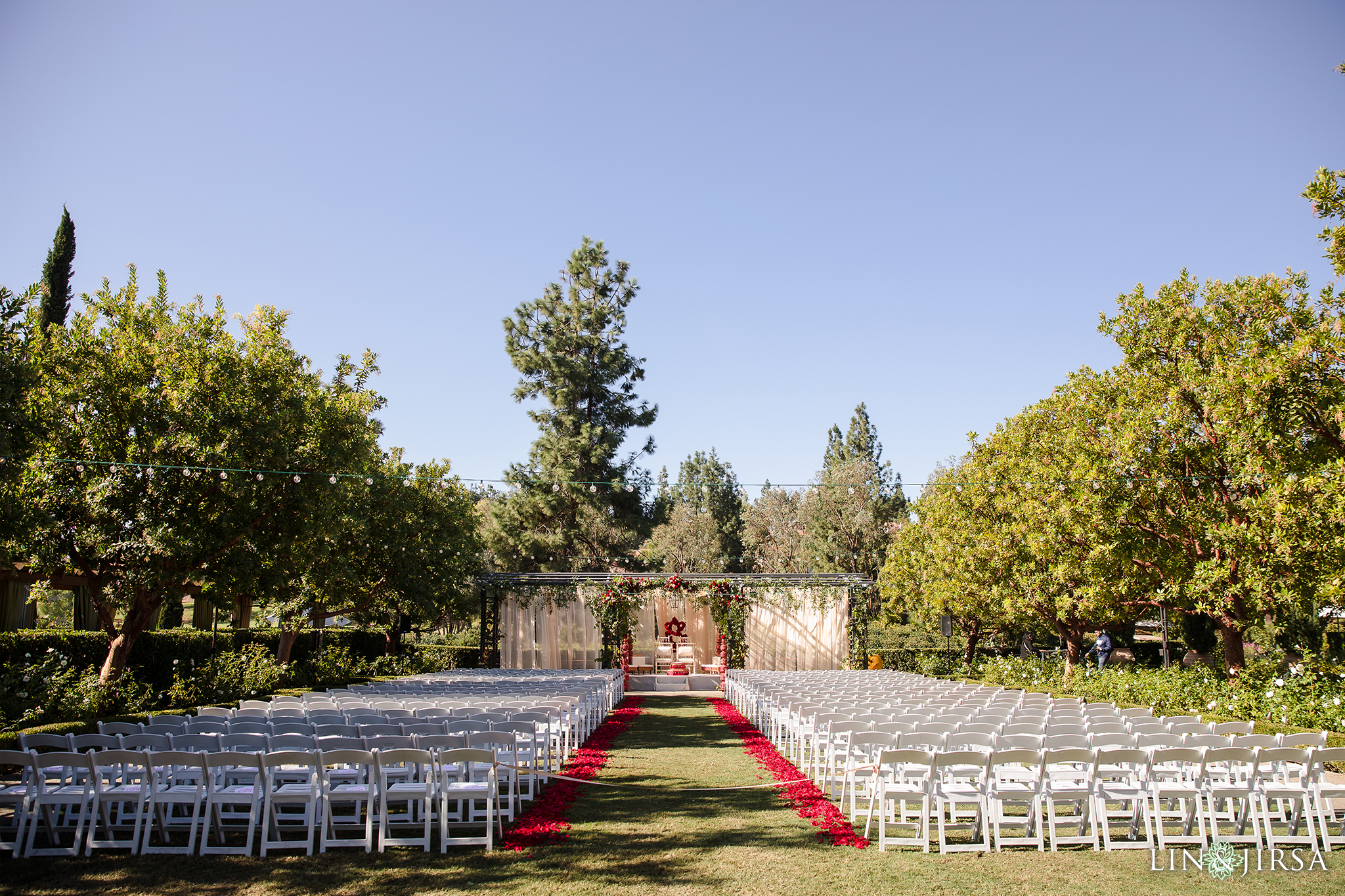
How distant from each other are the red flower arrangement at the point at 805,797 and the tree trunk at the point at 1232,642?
768 centimetres

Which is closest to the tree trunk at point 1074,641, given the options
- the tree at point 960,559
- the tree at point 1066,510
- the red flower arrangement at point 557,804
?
the tree at point 1066,510

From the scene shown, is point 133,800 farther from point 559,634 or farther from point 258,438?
point 559,634

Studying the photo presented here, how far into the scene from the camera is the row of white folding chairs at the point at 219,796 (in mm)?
5887

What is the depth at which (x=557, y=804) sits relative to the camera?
25.1 ft

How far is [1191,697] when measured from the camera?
13.5 meters

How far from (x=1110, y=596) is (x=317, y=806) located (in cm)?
1389

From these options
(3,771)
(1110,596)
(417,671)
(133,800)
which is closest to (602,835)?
(133,800)

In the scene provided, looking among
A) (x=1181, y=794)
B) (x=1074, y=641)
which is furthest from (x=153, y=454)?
(x=1074, y=641)

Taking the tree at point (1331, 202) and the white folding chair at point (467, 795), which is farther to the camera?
the tree at point (1331, 202)

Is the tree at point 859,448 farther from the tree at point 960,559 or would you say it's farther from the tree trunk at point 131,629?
the tree trunk at point 131,629

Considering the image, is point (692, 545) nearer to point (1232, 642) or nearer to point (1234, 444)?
point (1232, 642)

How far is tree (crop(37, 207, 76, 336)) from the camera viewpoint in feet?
84.0

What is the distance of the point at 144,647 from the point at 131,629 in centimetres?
466

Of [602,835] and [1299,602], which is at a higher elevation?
[1299,602]
